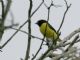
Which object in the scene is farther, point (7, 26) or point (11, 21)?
point (11, 21)

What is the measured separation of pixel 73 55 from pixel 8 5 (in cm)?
90

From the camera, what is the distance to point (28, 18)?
223cm

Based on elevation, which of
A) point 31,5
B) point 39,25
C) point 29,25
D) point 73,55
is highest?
point 31,5

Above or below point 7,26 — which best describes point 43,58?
below


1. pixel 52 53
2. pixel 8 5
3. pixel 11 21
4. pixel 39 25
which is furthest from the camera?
pixel 39 25

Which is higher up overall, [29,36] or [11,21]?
[11,21]

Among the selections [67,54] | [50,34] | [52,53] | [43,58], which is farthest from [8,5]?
[50,34]

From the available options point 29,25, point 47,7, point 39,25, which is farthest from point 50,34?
point 29,25

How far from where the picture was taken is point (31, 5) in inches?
90.9

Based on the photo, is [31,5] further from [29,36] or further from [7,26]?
[7,26]

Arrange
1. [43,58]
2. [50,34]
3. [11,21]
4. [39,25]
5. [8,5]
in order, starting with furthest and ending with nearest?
[39,25] < [50,34] < [43,58] < [11,21] < [8,5]

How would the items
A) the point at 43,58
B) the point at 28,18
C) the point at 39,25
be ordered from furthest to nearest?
the point at 39,25, the point at 28,18, the point at 43,58

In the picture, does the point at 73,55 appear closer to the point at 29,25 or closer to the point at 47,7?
the point at 29,25

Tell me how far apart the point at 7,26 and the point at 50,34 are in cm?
429
